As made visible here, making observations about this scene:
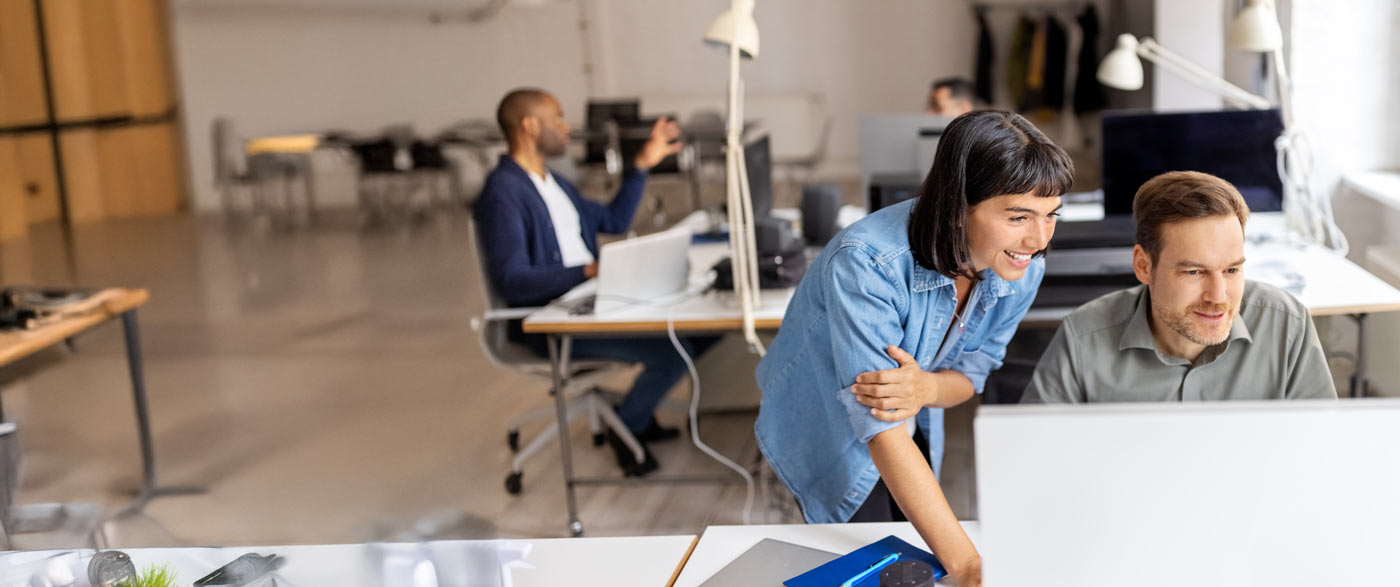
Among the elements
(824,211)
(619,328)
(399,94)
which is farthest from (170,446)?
(399,94)

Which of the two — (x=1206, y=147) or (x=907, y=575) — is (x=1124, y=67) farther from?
(x=907, y=575)

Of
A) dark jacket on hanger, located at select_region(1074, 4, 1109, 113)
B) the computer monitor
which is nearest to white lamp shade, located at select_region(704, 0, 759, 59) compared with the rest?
the computer monitor

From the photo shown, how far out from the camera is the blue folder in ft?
4.83

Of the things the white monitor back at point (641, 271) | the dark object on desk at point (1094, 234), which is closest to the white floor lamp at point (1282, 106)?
the dark object on desk at point (1094, 234)

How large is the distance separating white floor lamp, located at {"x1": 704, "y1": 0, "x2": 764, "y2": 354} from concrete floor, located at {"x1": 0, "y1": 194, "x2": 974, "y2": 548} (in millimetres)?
676

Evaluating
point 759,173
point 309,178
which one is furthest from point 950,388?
point 309,178

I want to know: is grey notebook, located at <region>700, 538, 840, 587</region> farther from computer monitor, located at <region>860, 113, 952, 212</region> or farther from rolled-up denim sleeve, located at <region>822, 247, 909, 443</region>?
computer monitor, located at <region>860, 113, 952, 212</region>

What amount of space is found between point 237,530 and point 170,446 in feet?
3.58

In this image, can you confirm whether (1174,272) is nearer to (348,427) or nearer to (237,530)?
(237,530)

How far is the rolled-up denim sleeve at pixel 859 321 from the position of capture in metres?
1.63

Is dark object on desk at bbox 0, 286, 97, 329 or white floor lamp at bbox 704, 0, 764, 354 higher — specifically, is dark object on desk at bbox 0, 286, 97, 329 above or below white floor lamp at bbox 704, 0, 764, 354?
below

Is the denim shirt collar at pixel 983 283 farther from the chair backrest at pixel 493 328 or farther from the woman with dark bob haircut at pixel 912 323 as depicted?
the chair backrest at pixel 493 328

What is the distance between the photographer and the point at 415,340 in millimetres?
5859

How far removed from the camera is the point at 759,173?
12.5 feet
